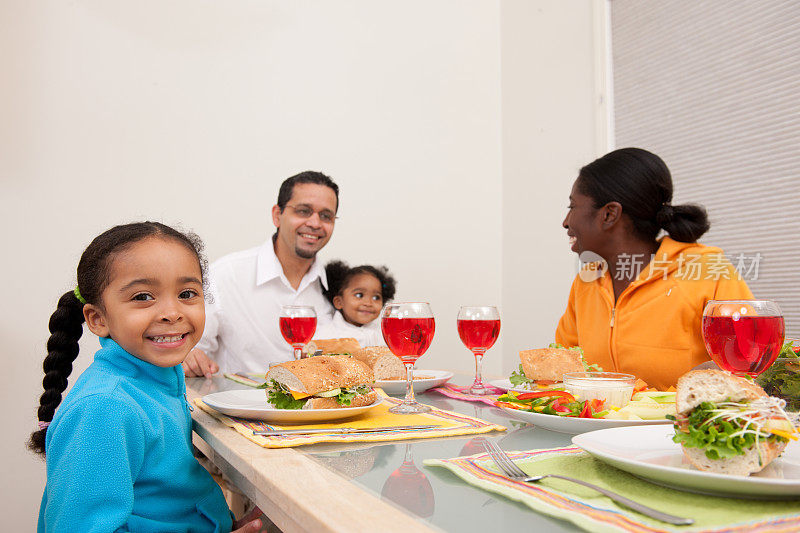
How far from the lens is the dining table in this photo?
58 cm

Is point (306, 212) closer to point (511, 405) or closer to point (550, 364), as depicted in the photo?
point (550, 364)

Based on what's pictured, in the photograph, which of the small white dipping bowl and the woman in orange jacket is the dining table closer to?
the small white dipping bowl

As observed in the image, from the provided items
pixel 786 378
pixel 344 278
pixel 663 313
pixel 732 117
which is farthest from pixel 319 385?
pixel 732 117

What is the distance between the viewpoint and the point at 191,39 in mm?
3316

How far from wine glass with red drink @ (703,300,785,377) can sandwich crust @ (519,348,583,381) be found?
35 centimetres

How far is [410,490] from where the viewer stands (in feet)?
2.26

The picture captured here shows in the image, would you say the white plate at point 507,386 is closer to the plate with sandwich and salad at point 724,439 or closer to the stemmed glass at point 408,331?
the stemmed glass at point 408,331

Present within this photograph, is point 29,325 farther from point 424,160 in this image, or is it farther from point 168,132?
point 424,160

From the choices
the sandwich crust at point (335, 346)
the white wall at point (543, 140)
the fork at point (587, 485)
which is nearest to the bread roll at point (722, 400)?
the fork at point (587, 485)

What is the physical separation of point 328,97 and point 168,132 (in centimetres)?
97

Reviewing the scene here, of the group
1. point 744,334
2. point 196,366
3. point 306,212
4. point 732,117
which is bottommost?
point 196,366

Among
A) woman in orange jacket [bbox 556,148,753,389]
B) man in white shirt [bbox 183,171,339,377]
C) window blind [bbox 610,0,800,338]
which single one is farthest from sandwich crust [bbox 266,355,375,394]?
window blind [bbox 610,0,800,338]

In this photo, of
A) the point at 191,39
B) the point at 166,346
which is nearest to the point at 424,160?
the point at 191,39

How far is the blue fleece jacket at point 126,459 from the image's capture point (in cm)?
90
